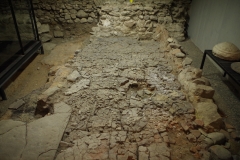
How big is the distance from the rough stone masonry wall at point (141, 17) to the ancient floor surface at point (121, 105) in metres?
1.57

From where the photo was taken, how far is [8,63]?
12.3 ft

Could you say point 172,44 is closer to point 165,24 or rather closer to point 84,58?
point 165,24

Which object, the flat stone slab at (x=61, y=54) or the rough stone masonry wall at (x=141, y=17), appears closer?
the flat stone slab at (x=61, y=54)

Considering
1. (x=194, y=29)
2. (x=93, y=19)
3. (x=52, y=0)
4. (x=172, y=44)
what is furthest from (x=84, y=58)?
(x=194, y=29)

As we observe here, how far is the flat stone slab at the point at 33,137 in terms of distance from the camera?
1.99 m

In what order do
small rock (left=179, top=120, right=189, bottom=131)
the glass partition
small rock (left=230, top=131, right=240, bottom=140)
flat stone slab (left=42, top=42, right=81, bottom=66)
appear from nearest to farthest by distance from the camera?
1. small rock (left=179, top=120, right=189, bottom=131)
2. small rock (left=230, top=131, right=240, bottom=140)
3. the glass partition
4. flat stone slab (left=42, top=42, right=81, bottom=66)

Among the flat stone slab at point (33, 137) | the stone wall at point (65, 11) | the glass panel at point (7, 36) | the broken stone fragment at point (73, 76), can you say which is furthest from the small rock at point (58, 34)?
the flat stone slab at point (33, 137)

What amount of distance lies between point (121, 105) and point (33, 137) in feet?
4.23

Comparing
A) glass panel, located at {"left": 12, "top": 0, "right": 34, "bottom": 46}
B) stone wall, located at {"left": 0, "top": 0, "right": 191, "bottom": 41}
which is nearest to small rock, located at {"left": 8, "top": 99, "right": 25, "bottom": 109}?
glass panel, located at {"left": 12, "top": 0, "right": 34, "bottom": 46}

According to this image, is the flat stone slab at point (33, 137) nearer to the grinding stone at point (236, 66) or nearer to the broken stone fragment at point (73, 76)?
the broken stone fragment at point (73, 76)

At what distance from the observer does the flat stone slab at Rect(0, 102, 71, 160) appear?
6.53 feet

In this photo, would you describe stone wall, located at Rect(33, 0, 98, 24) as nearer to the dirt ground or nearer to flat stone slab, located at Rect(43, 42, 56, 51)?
flat stone slab, located at Rect(43, 42, 56, 51)

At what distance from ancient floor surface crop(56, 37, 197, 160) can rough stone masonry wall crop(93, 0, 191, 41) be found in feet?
5.15

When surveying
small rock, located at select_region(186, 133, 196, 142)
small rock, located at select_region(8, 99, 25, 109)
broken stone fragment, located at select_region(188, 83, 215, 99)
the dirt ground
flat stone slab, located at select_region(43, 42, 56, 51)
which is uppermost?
broken stone fragment, located at select_region(188, 83, 215, 99)
